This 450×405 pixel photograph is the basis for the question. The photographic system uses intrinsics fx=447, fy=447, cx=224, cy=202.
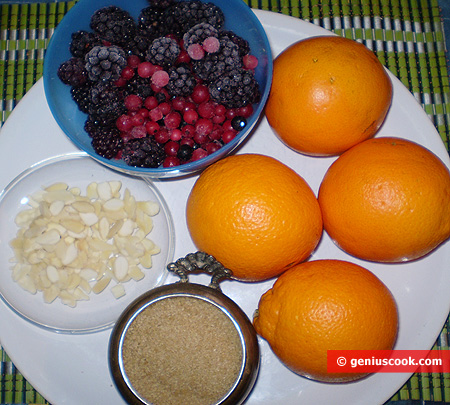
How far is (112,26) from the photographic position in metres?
0.84

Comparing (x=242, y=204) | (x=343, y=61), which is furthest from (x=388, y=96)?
(x=242, y=204)

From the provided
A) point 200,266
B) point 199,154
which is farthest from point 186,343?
point 199,154

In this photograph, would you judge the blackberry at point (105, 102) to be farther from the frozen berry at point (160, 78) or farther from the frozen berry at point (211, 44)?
the frozen berry at point (211, 44)

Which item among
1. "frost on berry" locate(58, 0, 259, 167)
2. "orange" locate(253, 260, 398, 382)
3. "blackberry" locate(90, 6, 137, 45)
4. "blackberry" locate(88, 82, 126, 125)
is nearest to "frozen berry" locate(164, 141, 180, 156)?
"frost on berry" locate(58, 0, 259, 167)

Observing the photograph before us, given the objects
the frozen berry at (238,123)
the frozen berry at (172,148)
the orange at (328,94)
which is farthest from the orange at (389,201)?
the frozen berry at (172,148)

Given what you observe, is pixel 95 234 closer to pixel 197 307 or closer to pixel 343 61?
pixel 197 307

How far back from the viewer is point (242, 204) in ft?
2.43

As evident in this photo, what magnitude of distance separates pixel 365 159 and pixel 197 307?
0.39m

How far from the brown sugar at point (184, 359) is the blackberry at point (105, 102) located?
38 centimetres

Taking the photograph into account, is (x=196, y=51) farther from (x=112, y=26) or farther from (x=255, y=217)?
(x=255, y=217)

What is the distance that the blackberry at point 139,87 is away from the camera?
33.1 inches

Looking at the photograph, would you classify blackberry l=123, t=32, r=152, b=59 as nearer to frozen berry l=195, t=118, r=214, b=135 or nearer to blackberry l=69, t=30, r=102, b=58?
blackberry l=69, t=30, r=102, b=58

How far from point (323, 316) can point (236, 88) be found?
1.38 ft

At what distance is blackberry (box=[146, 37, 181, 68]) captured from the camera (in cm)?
82
